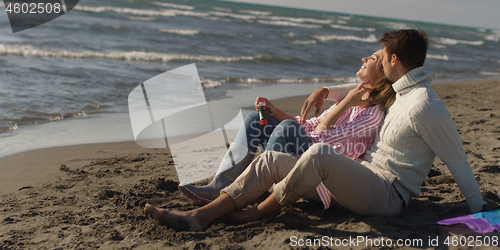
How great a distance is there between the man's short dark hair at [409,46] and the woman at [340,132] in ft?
0.93

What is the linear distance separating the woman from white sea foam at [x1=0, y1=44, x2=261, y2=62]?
9.23 meters

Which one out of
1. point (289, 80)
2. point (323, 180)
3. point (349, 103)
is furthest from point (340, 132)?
point (289, 80)

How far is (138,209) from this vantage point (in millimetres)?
2904

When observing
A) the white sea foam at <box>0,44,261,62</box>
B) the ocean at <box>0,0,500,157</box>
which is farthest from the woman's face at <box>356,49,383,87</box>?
the white sea foam at <box>0,44,261,62</box>

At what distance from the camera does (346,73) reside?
12.1 meters

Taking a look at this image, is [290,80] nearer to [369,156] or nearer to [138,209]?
[369,156]

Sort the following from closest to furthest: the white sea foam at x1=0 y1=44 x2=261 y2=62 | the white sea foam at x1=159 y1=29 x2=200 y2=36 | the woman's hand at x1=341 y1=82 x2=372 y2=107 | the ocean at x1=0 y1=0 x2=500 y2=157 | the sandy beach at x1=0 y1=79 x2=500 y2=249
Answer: the sandy beach at x1=0 y1=79 x2=500 y2=249, the woman's hand at x1=341 y1=82 x2=372 y2=107, the ocean at x1=0 y1=0 x2=500 y2=157, the white sea foam at x1=0 y1=44 x2=261 y2=62, the white sea foam at x1=159 y1=29 x2=200 y2=36

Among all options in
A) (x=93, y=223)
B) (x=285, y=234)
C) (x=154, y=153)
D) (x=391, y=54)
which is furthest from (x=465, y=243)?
(x=154, y=153)

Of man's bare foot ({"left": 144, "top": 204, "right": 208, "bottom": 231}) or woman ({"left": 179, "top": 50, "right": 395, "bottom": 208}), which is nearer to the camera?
man's bare foot ({"left": 144, "top": 204, "right": 208, "bottom": 231})

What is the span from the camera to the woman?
105 inches

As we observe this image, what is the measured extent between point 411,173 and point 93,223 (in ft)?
7.23

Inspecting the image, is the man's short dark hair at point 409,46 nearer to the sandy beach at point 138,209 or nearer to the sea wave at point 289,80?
the sandy beach at point 138,209

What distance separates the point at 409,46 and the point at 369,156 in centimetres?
80

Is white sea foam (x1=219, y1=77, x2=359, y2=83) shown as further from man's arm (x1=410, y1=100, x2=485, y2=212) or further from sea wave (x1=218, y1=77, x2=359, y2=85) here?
man's arm (x1=410, y1=100, x2=485, y2=212)
